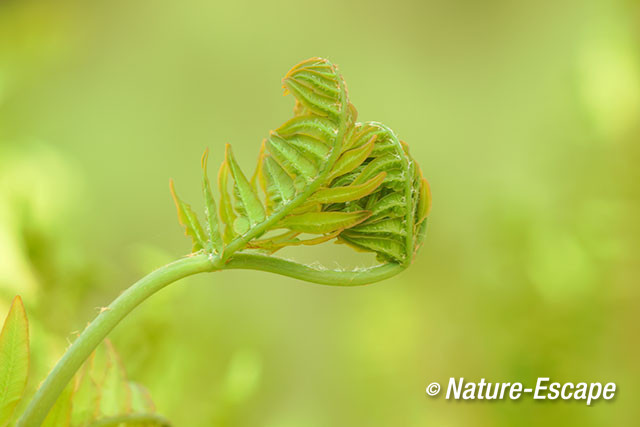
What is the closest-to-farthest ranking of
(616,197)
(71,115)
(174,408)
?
(174,408) → (616,197) → (71,115)

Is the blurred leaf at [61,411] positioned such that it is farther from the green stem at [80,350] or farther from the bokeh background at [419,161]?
the bokeh background at [419,161]

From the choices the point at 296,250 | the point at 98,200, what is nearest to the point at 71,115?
the point at 98,200

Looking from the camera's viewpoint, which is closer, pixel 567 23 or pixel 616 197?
pixel 616 197

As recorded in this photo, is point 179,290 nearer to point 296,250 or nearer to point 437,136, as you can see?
point 296,250

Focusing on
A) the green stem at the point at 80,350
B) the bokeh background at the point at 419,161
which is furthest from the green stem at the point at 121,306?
the bokeh background at the point at 419,161

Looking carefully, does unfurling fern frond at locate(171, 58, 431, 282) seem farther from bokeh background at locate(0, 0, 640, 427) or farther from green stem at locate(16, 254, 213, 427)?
bokeh background at locate(0, 0, 640, 427)

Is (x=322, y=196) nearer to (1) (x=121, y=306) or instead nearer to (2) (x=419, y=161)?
(1) (x=121, y=306)
